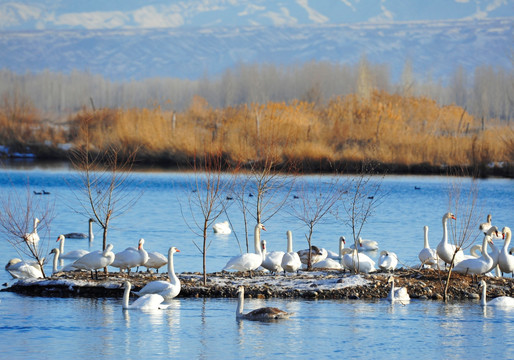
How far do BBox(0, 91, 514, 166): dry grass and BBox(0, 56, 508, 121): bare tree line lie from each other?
25022mm

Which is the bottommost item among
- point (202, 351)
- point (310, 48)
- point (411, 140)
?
point (202, 351)

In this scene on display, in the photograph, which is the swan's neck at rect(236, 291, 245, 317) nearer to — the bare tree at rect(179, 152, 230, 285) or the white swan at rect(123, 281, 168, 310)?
the white swan at rect(123, 281, 168, 310)

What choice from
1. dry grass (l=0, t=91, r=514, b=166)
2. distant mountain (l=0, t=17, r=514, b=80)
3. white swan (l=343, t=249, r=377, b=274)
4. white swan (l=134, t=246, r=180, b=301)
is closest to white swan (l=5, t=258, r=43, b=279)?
white swan (l=134, t=246, r=180, b=301)

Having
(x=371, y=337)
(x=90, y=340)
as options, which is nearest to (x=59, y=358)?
(x=90, y=340)

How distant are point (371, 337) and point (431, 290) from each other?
119 inches

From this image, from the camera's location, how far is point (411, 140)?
44.2m

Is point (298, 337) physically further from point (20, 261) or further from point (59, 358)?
point (20, 261)

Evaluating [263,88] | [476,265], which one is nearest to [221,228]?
[476,265]

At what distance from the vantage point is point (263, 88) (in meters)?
96.0

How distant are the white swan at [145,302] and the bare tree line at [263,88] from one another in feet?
202

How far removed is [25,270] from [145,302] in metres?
3.54

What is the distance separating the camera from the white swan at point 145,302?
13.3m

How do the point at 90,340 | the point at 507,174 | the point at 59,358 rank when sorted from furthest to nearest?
the point at 507,174 < the point at 90,340 < the point at 59,358

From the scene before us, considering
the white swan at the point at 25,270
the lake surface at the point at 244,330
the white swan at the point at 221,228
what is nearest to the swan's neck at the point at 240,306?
the lake surface at the point at 244,330
